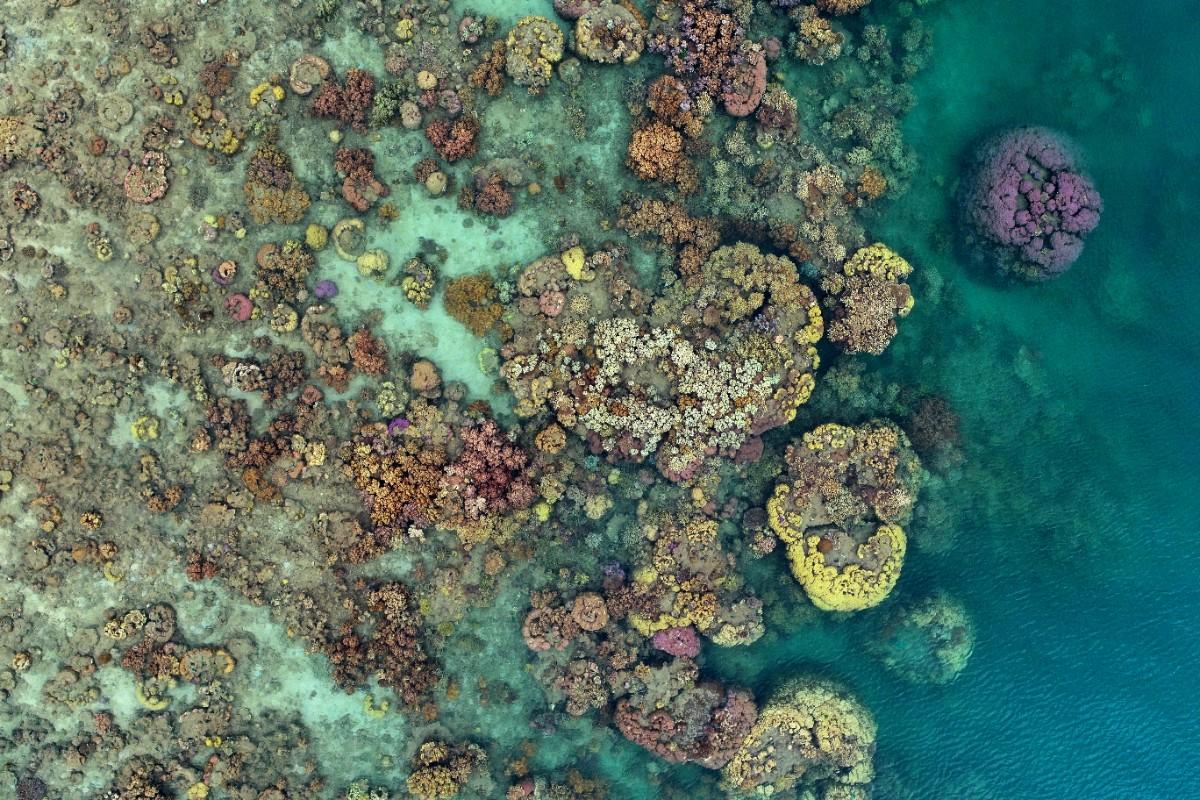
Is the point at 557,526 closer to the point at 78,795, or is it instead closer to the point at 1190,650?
the point at 78,795

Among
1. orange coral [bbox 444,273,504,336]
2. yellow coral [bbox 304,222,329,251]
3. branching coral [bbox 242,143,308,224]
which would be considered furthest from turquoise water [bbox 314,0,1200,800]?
branching coral [bbox 242,143,308,224]

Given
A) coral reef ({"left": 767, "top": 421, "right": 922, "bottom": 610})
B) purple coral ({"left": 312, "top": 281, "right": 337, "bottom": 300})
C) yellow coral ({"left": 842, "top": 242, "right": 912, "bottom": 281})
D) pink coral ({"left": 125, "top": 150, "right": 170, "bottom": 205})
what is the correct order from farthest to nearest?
coral reef ({"left": 767, "top": 421, "right": 922, "bottom": 610}), yellow coral ({"left": 842, "top": 242, "right": 912, "bottom": 281}), purple coral ({"left": 312, "top": 281, "right": 337, "bottom": 300}), pink coral ({"left": 125, "top": 150, "right": 170, "bottom": 205})

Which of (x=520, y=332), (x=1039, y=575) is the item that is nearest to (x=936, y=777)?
(x=1039, y=575)

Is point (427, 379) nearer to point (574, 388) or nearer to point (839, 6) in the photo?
point (574, 388)

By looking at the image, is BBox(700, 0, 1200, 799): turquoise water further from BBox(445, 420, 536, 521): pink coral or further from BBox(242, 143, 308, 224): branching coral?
BBox(242, 143, 308, 224): branching coral

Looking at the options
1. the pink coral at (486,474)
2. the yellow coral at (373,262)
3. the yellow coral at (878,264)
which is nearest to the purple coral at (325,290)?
the yellow coral at (373,262)

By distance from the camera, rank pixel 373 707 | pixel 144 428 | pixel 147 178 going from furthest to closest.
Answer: pixel 373 707
pixel 144 428
pixel 147 178

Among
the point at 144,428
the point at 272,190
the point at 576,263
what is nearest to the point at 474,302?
the point at 576,263
